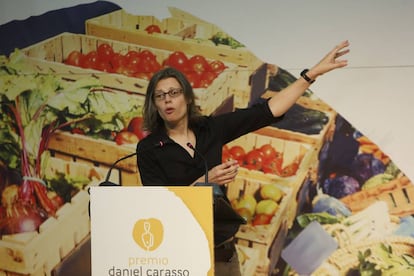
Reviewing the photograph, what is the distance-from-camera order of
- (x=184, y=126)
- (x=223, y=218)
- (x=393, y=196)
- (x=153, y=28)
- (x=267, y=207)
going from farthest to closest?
(x=153, y=28) < (x=267, y=207) < (x=393, y=196) < (x=184, y=126) < (x=223, y=218)

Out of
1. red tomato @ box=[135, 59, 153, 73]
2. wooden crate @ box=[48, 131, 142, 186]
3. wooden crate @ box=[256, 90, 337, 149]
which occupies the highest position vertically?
red tomato @ box=[135, 59, 153, 73]

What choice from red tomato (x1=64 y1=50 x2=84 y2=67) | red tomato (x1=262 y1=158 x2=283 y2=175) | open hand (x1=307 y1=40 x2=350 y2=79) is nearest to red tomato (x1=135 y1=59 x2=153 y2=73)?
red tomato (x1=64 y1=50 x2=84 y2=67)

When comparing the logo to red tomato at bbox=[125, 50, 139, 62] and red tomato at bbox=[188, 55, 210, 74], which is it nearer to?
red tomato at bbox=[188, 55, 210, 74]

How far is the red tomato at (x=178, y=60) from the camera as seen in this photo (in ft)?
8.83

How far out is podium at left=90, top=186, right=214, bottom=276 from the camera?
1.24m

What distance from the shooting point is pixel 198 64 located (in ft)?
8.79

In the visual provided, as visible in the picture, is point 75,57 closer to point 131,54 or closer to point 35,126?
point 131,54

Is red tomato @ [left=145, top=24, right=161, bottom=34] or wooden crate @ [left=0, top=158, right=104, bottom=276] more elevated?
red tomato @ [left=145, top=24, right=161, bottom=34]

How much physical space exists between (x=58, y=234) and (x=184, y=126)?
1.25 meters

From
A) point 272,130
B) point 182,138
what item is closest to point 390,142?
point 272,130

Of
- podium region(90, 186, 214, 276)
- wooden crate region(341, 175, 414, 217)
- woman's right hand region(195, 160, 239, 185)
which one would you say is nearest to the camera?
podium region(90, 186, 214, 276)

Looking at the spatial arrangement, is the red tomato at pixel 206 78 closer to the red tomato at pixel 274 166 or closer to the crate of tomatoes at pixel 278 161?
the crate of tomatoes at pixel 278 161

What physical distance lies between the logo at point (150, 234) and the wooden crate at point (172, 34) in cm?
154

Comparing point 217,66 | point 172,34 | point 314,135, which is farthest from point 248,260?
point 172,34
